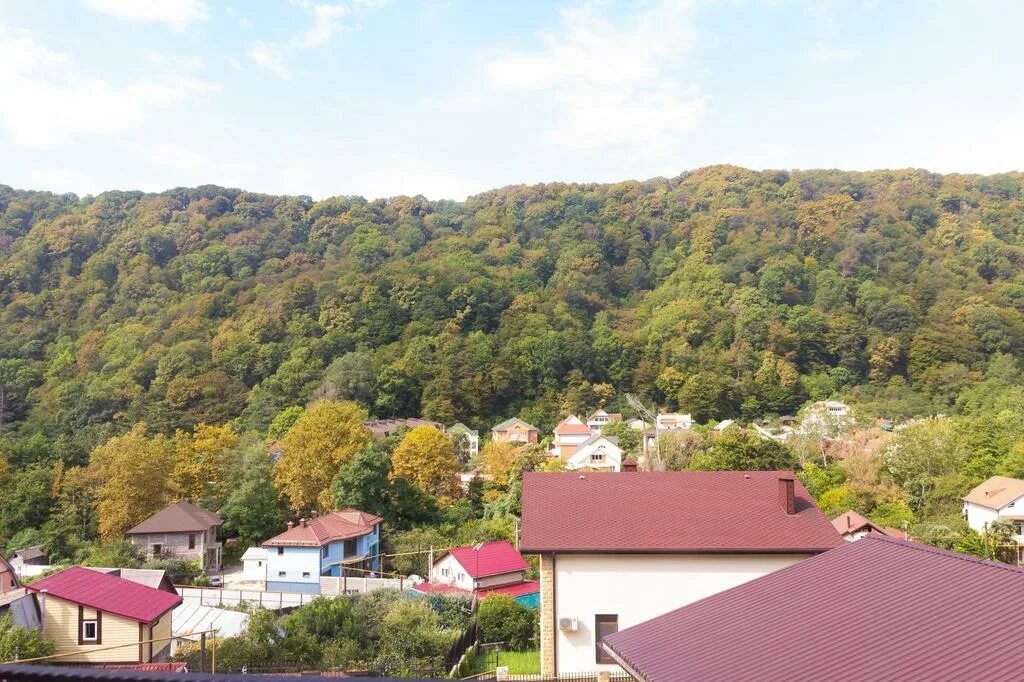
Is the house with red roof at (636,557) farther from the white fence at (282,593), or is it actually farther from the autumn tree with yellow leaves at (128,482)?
the autumn tree with yellow leaves at (128,482)

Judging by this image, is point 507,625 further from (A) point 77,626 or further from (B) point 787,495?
(A) point 77,626

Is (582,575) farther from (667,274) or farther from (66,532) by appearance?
(667,274)

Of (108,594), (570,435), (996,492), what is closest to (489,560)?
(108,594)

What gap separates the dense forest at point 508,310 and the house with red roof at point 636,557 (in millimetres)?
26953

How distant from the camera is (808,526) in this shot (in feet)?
44.9

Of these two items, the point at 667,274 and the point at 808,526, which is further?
the point at 667,274

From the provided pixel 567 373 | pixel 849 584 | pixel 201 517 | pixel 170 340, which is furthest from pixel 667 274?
pixel 849 584

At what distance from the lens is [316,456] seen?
3447 cm

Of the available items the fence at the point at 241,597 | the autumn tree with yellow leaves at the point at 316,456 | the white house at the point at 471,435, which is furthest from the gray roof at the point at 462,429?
the fence at the point at 241,597

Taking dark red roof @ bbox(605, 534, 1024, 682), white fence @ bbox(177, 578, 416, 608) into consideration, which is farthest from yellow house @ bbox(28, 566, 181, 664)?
dark red roof @ bbox(605, 534, 1024, 682)

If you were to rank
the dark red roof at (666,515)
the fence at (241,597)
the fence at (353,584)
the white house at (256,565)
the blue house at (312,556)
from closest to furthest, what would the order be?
the dark red roof at (666,515) → the fence at (241,597) → the fence at (353,584) → the blue house at (312,556) → the white house at (256,565)

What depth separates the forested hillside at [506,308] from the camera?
194 ft

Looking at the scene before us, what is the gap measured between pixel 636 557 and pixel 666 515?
4.23ft

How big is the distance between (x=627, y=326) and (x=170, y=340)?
4593 centimetres
